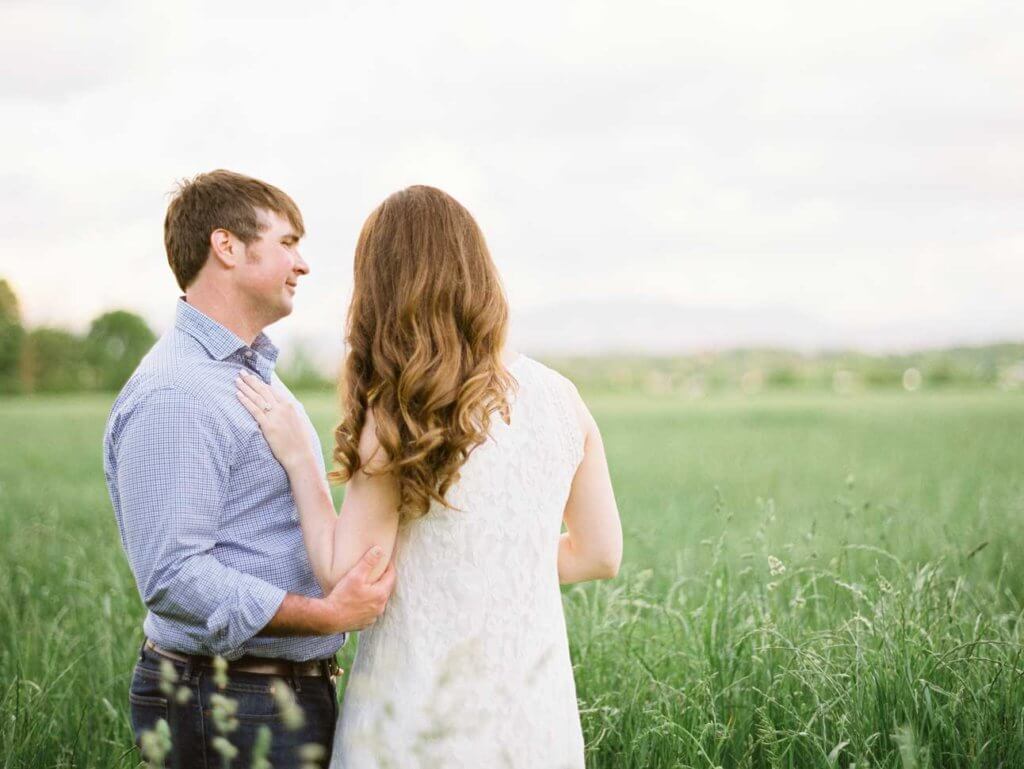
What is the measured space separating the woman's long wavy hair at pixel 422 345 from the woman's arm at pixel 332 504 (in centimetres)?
4

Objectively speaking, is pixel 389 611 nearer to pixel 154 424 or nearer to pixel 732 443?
pixel 154 424

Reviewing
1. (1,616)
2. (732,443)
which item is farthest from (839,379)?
(1,616)

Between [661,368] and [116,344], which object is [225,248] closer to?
[116,344]

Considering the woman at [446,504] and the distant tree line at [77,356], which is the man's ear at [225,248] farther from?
the distant tree line at [77,356]

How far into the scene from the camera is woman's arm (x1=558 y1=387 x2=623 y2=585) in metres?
2.76

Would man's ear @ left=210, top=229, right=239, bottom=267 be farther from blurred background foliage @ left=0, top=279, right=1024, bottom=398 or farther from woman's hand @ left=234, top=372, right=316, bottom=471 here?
blurred background foliage @ left=0, top=279, right=1024, bottom=398

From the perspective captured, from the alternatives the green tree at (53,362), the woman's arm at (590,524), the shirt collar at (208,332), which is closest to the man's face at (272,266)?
the shirt collar at (208,332)

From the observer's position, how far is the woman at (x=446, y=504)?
7.91 ft

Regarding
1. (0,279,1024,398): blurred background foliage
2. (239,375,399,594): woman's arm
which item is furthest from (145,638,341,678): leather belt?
(0,279,1024,398): blurred background foliage

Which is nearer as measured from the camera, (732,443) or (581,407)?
(581,407)

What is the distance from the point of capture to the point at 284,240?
A: 2996mm

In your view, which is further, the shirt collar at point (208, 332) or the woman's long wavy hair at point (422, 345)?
the shirt collar at point (208, 332)

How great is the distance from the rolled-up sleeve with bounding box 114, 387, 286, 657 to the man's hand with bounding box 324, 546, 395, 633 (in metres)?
0.22

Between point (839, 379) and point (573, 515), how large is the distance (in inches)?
1613
